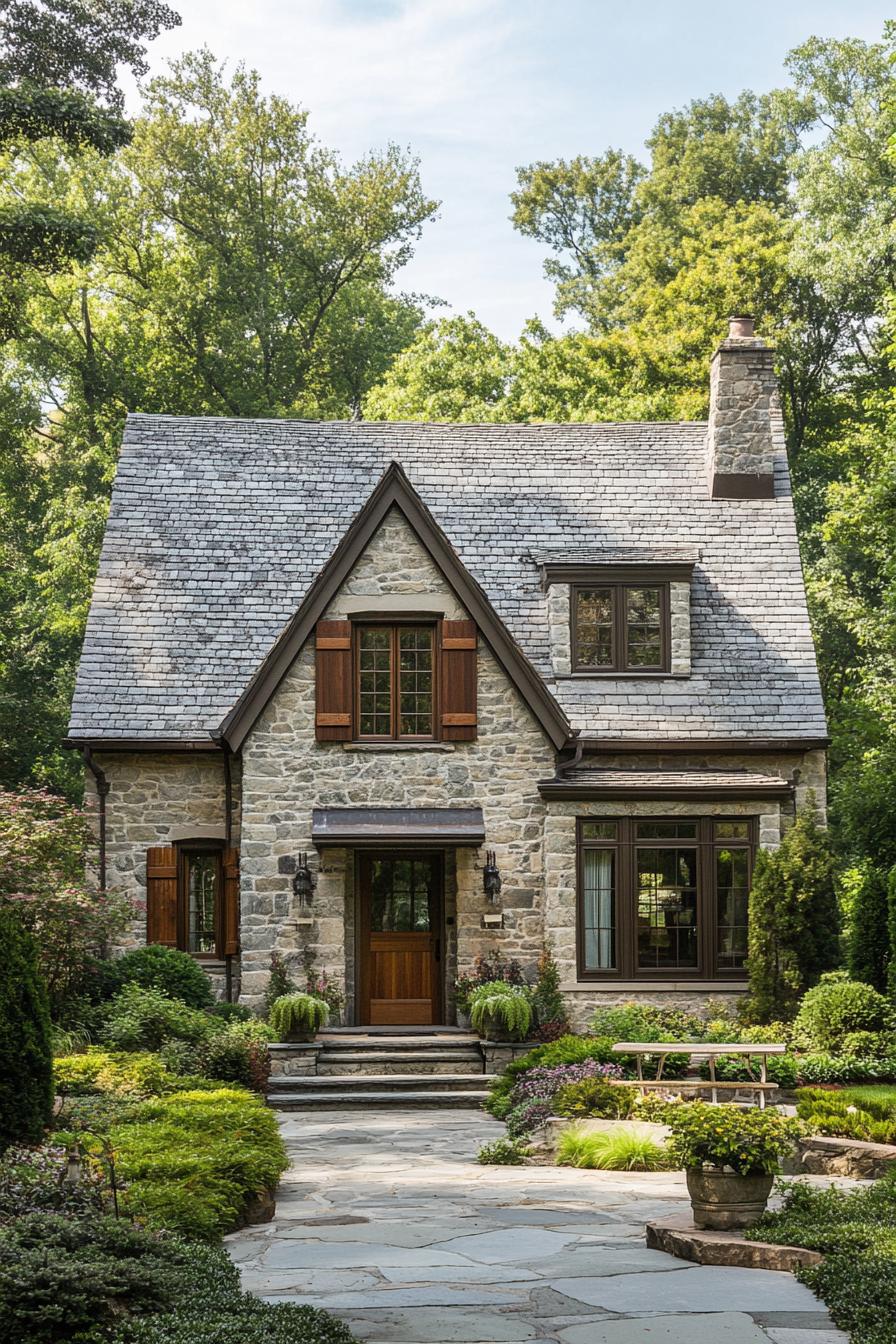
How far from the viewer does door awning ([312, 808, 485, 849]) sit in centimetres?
1927

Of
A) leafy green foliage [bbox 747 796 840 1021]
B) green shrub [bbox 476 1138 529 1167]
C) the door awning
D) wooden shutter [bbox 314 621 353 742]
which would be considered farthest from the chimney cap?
green shrub [bbox 476 1138 529 1167]

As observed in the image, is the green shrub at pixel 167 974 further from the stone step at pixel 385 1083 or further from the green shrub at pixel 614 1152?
the green shrub at pixel 614 1152

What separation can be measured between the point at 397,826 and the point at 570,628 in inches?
153

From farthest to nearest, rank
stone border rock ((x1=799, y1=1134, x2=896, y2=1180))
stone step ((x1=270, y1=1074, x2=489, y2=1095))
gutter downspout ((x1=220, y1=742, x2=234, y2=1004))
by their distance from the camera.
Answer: gutter downspout ((x1=220, y1=742, x2=234, y2=1004)) < stone step ((x1=270, y1=1074, x2=489, y2=1095)) < stone border rock ((x1=799, y1=1134, x2=896, y2=1180))

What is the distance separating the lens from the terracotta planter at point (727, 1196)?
912 cm

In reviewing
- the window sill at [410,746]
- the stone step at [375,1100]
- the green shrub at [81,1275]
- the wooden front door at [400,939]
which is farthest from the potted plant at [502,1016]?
the green shrub at [81,1275]

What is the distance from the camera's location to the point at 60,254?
2475 centimetres

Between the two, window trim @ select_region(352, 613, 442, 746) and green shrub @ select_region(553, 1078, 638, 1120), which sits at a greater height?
window trim @ select_region(352, 613, 442, 746)

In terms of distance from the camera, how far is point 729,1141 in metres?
9.02

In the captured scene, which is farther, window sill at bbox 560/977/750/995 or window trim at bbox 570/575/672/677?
window trim at bbox 570/575/672/677

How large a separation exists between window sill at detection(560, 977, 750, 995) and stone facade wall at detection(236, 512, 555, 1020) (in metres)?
0.83

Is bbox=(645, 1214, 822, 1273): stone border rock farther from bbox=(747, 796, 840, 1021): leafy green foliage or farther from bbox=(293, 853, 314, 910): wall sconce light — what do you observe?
bbox=(293, 853, 314, 910): wall sconce light

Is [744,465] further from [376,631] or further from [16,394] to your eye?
[16,394]

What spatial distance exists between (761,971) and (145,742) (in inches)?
325
